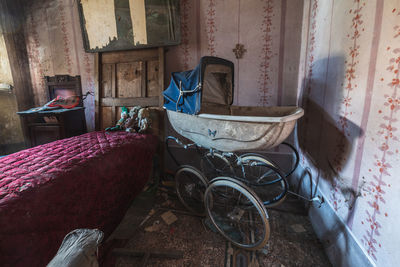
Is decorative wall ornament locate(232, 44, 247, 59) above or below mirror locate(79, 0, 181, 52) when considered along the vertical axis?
below

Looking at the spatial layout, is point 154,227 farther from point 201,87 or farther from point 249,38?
point 249,38

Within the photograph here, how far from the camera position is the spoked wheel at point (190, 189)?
5.83 feet

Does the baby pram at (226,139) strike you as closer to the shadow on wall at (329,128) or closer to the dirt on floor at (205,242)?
the dirt on floor at (205,242)

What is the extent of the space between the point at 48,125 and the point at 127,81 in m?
1.13

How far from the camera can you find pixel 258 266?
1225 mm

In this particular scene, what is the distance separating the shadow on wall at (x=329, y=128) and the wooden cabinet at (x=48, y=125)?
284 centimetres

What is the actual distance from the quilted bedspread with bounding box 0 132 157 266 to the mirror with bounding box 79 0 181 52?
1.40m

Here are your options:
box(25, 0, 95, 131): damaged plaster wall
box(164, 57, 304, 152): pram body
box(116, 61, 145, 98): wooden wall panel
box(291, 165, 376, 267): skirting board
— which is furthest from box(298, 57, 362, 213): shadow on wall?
box(25, 0, 95, 131): damaged plaster wall

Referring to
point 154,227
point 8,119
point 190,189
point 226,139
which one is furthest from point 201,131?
point 8,119

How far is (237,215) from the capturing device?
1.64m

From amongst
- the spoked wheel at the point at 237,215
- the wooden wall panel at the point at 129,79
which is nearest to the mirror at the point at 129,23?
the wooden wall panel at the point at 129,79

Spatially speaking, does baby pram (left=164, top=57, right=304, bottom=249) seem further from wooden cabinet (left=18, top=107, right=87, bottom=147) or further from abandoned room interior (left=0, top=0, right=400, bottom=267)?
wooden cabinet (left=18, top=107, right=87, bottom=147)

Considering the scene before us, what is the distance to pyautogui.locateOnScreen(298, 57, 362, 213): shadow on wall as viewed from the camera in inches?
46.9

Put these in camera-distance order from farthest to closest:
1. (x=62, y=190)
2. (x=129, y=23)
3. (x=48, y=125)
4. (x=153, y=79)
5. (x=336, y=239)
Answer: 1. (x=153, y=79)
2. (x=129, y=23)
3. (x=48, y=125)
4. (x=336, y=239)
5. (x=62, y=190)
